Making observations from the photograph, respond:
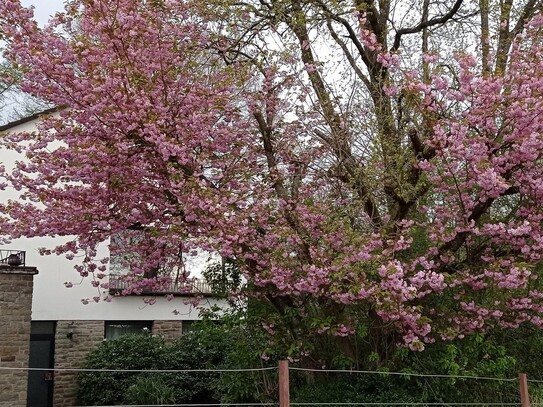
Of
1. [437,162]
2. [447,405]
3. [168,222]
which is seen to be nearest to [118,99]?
[168,222]

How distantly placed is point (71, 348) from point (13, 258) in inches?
144

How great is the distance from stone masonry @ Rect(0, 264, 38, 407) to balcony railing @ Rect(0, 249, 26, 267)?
0.23m

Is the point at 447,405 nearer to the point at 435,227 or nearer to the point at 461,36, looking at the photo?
the point at 435,227

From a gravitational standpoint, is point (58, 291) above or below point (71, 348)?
above

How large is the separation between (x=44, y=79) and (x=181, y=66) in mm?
1579

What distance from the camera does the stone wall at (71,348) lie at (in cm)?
1475

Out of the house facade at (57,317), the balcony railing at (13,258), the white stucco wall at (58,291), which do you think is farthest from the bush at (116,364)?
the balcony railing at (13,258)

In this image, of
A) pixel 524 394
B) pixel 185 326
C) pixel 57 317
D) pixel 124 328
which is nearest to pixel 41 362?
pixel 57 317

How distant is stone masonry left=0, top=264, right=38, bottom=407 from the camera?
1176cm

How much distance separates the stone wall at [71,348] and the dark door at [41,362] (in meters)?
0.15

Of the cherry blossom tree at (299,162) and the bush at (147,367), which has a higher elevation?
the cherry blossom tree at (299,162)

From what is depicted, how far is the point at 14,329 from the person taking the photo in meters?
11.9

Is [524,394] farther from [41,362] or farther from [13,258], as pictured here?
[41,362]

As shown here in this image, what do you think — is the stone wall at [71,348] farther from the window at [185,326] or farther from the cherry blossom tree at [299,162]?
the cherry blossom tree at [299,162]
